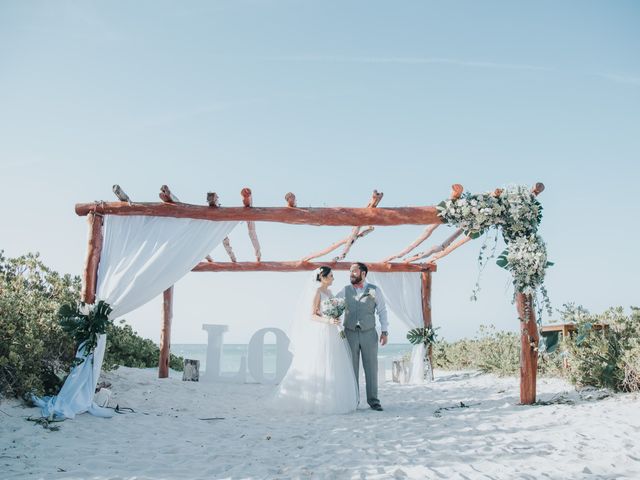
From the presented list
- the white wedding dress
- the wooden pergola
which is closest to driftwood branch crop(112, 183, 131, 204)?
the wooden pergola

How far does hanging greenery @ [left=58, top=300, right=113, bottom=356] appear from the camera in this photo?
18.0 feet

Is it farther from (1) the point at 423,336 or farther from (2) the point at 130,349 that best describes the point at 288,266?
(2) the point at 130,349

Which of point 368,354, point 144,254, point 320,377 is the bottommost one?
point 320,377

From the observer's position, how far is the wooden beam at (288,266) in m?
9.70

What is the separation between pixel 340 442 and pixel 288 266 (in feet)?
18.9

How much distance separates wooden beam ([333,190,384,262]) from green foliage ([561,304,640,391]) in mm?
3476

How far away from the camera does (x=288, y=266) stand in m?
9.71

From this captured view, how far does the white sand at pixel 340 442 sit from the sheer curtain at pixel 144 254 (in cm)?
137

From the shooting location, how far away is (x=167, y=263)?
6211mm

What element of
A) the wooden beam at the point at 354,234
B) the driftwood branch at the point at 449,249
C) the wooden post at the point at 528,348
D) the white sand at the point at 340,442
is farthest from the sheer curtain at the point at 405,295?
the wooden post at the point at 528,348

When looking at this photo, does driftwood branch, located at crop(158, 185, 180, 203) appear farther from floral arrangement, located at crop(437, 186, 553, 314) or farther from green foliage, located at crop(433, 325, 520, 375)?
green foliage, located at crop(433, 325, 520, 375)

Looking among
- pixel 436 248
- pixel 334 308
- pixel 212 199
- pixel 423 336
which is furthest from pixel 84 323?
pixel 423 336

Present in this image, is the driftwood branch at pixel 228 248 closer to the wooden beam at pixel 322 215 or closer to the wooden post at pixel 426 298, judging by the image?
the wooden beam at pixel 322 215

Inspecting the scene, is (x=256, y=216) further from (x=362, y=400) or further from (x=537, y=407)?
(x=537, y=407)
